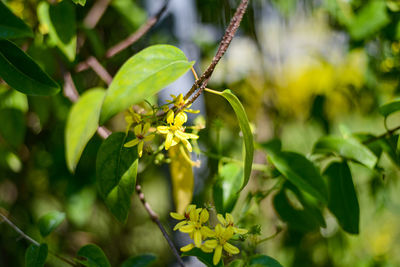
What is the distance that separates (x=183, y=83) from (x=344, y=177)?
1.35ft

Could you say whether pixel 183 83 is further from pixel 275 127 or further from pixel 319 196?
pixel 275 127

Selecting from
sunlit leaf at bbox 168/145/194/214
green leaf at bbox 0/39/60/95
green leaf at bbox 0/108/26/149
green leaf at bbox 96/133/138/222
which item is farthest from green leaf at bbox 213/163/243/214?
green leaf at bbox 0/108/26/149

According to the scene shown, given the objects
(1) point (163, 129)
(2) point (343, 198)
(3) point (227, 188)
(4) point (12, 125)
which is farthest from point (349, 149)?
(4) point (12, 125)

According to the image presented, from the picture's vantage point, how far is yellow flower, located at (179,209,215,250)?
1.37ft

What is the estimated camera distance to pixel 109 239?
1.30 metres

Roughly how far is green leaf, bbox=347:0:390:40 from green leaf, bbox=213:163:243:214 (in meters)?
0.41

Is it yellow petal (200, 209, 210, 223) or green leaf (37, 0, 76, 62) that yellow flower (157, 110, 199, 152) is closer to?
yellow petal (200, 209, 210, 223)

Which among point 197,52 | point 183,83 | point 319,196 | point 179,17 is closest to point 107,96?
point 319,196

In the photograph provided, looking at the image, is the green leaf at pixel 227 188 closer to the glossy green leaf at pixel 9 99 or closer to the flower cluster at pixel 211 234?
the flower cluster at pixel 211 234

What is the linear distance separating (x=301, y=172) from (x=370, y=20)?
0.41 metres

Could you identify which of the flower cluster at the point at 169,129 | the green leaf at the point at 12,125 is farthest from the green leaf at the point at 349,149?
the green leaf at the point at 12,125

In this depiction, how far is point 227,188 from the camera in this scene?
51 cm

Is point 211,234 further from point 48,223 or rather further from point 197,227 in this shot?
point 48,223

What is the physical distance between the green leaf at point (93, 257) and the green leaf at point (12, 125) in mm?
290
